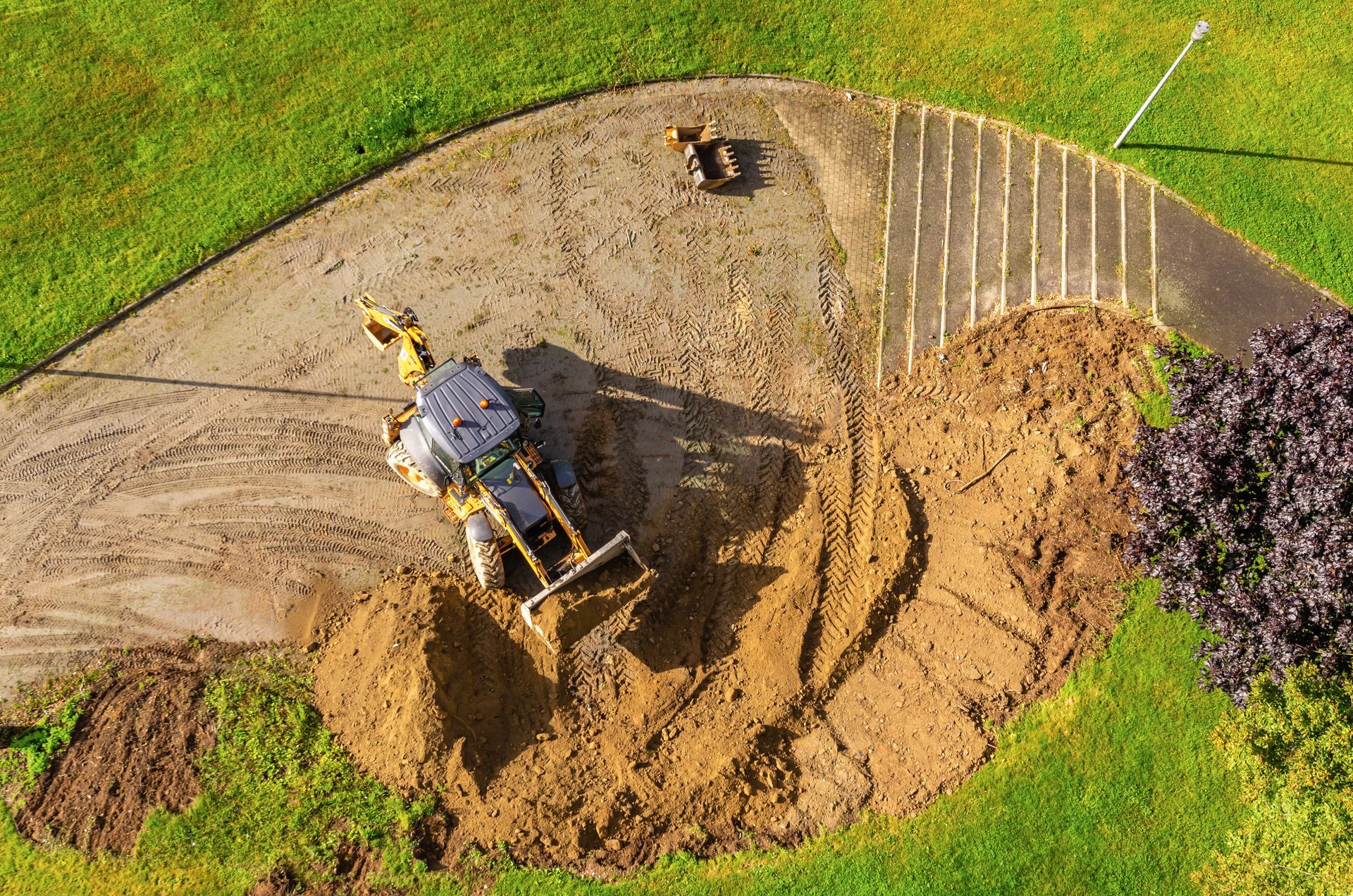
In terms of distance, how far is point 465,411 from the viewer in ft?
38.7

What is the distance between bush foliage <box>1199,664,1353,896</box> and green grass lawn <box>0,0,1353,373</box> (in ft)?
31.9

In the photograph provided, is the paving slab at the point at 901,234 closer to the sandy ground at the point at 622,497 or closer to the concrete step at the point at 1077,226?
the sandy ground at the point at 622,497

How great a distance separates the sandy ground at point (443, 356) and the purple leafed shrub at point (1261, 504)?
5.34 meters

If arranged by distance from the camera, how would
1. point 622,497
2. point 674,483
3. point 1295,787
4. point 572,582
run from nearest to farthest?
point 1295,787 < point 572,582 < point 622,497 < point 674,483

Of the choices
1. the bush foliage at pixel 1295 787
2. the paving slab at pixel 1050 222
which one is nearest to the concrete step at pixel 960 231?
the paving slab at pixel 1050 222

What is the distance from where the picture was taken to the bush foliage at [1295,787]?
34.5 ft

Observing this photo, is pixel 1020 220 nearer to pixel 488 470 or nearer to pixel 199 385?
pixel 488 470

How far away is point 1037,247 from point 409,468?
1349cm

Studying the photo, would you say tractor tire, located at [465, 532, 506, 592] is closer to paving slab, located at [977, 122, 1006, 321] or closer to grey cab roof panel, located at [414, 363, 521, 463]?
grey cab roof panel, located at [414, 363, 521, 463]

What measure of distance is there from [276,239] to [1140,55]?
1952 centimetres

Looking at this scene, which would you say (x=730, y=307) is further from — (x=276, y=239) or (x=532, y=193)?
(x=276, y=239)

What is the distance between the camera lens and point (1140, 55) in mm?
17297

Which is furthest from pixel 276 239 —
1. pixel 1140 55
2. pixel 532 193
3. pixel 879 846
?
pixel 1140 55

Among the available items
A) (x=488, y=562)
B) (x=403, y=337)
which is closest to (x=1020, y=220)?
(x=403, y=337)
